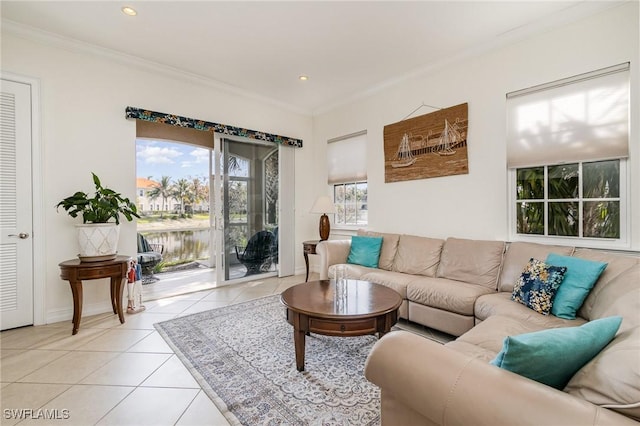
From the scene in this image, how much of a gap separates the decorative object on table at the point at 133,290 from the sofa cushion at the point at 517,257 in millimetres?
3893

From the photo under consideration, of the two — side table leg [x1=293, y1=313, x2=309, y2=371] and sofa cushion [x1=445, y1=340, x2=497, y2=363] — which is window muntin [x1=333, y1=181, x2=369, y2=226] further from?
sofa cushion [x1=445, y1=340, x2=497, y2=363]

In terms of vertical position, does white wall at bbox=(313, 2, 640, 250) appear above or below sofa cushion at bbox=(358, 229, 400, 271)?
above

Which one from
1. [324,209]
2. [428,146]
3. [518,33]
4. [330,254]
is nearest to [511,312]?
[330,254]

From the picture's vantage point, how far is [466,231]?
3352mm

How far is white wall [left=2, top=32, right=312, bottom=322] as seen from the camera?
299 centimetres

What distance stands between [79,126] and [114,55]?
93 centimetres

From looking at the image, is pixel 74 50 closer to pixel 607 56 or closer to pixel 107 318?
→ pixel 107 318

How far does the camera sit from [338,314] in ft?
6.43

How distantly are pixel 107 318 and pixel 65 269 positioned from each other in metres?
0.76

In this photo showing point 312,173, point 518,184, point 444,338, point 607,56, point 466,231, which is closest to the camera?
point 607,56

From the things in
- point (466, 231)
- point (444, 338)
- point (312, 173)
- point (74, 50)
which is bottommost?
point (444, 338)

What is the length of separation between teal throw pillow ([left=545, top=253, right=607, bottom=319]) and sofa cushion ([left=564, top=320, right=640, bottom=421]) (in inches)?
47.6

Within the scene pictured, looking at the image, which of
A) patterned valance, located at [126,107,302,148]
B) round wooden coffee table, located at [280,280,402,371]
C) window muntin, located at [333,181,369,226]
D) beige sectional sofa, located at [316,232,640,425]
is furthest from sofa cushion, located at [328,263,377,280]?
patterned valance, located at [126,107,302,148]

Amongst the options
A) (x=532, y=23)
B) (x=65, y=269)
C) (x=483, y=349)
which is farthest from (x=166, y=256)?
(x=532, y=23)
